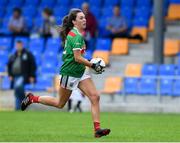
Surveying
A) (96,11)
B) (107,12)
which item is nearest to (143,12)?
(107,12)

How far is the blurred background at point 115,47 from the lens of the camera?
2416 centimetres

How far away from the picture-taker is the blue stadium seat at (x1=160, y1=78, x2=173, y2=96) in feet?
77.5

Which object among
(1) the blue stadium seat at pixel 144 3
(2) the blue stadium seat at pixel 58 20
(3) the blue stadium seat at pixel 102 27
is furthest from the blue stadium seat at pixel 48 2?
(1) the blue stadium seat at pixel 144 3

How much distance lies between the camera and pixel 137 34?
90.6 ft

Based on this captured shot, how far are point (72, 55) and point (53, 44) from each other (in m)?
15.1

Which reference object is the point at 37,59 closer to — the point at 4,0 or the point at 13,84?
the point at 13,84

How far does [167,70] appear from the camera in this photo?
2455cm

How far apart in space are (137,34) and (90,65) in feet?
49.9

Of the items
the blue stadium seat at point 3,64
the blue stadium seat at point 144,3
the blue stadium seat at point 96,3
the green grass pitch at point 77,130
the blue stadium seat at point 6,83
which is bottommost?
the green grass pitch at point 77,130

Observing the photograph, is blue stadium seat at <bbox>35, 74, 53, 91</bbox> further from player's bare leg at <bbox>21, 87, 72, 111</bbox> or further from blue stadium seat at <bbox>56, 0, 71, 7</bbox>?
player's bare leg at <bbox>21, 87, 72, 111</bbox>

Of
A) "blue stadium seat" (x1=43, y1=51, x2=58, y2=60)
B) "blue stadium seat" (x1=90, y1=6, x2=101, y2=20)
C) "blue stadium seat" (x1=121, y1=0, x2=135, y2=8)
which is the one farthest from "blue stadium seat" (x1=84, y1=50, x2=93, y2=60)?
"blue stadium seat" (x1=121, y1=0, x2=135, y2=8)

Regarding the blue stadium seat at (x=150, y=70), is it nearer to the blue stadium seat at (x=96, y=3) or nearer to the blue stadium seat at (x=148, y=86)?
the blue stadium seat at (x=148, y=86)


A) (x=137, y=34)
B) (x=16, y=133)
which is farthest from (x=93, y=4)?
(x=16, y=133)

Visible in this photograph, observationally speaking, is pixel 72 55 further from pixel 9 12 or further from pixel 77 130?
pixel 9 12
